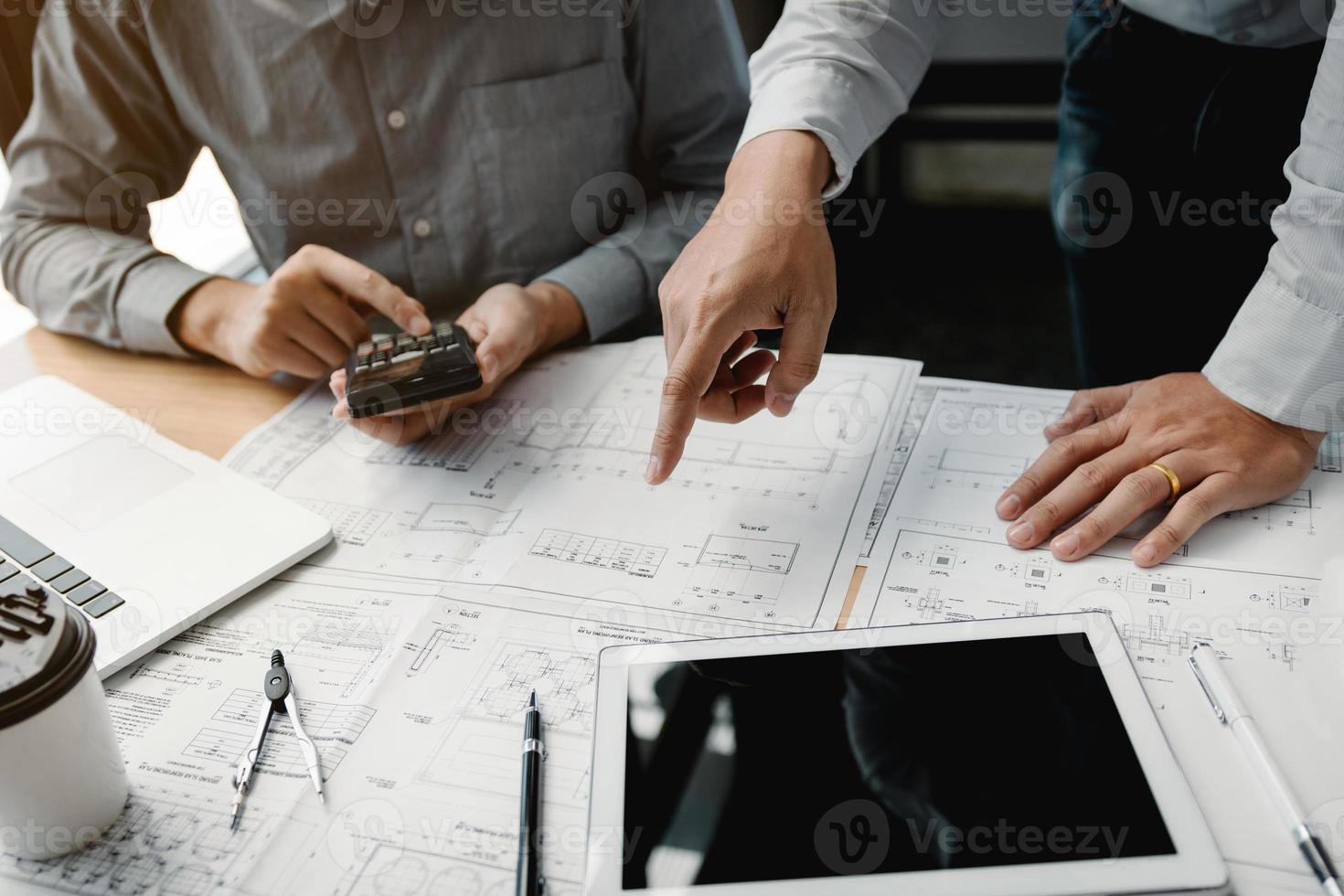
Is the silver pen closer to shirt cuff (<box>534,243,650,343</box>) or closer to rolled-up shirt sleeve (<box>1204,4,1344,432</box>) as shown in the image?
rolled-up shirt sleeve (<box>1204,4,1344,432</box>)

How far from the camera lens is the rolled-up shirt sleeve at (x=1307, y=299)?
61 centimetres

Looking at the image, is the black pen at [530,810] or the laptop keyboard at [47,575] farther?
the laptop keyboard at [47,575]

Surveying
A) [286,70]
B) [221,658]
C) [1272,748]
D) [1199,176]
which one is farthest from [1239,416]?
[286,70]

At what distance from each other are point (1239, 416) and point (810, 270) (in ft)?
1.01

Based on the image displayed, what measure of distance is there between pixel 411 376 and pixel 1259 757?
61cm

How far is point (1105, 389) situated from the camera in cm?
74

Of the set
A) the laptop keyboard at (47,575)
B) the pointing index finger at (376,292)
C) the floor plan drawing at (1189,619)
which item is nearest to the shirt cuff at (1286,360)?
the floor plan drawing at (1189,619)

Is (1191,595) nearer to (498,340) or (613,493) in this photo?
(613,493)

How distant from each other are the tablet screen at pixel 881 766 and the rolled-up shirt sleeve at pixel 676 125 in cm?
55

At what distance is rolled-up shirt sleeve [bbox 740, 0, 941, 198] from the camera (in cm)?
76

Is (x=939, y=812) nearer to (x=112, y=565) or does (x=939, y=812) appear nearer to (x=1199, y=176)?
(x=112, y=565)

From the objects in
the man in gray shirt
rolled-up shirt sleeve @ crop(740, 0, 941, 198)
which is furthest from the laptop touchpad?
rolled-up shirt sleeve @ crop(740, 0, 941, 198)

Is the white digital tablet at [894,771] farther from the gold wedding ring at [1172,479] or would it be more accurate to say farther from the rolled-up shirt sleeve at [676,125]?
the rolled-up shirt sleeve at [676,125]

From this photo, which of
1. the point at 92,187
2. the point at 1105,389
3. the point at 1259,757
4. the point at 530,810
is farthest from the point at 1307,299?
the point at 92,187
